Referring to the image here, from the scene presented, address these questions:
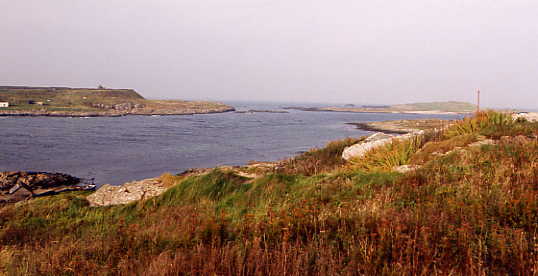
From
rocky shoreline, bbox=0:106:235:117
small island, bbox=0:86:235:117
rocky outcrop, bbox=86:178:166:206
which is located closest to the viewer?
rocky outcrop, bbox=86:178:166:206

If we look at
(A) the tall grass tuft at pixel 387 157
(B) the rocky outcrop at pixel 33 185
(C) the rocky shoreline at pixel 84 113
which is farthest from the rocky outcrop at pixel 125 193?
(C) the rocky shoreline at pixel 84 113

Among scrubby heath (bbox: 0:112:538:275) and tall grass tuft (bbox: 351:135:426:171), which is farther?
tall grass tuft (bbox: 351:135:426:171)

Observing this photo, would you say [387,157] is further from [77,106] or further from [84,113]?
[77,106]

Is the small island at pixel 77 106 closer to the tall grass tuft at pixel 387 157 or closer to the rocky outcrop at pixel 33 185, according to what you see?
the rocky outcrop at pixel 33 185

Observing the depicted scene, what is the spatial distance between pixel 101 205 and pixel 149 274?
801 cm

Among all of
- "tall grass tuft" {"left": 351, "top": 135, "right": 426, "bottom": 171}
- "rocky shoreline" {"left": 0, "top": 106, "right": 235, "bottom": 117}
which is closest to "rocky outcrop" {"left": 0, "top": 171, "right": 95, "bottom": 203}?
"tall grass tuft" {"left": 351, "top": 135, "right": 426, "bottom": 171}

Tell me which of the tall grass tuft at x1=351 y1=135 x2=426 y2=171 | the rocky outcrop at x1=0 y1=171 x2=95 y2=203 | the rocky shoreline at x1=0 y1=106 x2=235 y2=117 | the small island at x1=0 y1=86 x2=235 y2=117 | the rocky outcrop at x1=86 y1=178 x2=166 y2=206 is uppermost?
the small island at x1=0 y1=86 x2=235 y2=117

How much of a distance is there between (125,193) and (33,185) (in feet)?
41.2

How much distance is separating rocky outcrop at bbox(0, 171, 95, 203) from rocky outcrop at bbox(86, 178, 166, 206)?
30.4ft

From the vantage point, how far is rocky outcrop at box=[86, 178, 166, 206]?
9.71 meters

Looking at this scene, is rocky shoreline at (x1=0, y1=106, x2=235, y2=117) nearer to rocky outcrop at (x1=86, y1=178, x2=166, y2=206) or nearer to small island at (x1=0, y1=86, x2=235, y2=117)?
small island at (x1=0, y1=86, x2=235, y2=117)

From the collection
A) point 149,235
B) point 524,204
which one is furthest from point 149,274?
point 524,204

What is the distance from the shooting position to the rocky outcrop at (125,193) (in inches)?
382

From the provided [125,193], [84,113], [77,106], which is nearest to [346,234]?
[125,193]
